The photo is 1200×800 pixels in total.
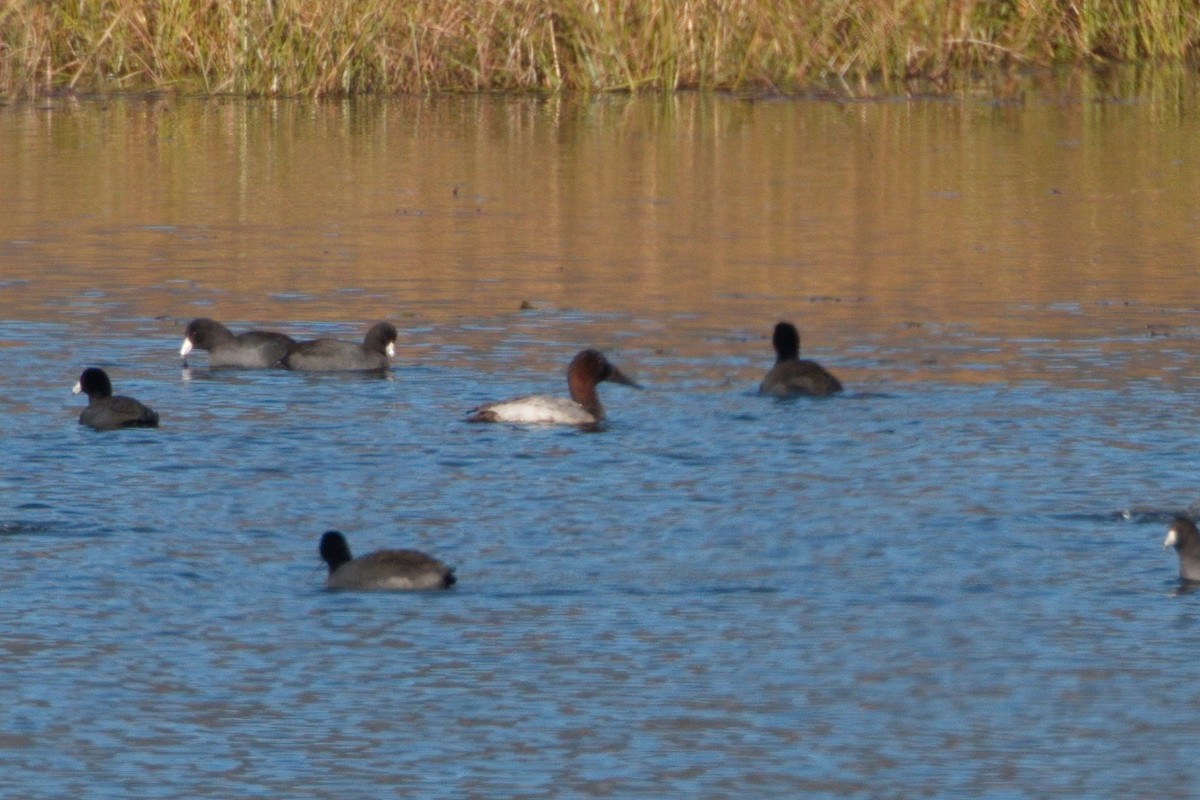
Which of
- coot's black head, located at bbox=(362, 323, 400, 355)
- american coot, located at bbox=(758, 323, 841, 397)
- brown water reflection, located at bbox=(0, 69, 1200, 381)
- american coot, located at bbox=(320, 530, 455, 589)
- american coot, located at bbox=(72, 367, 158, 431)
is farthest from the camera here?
brown water reflection, located at bbox=(0, 69, 1200, 381)

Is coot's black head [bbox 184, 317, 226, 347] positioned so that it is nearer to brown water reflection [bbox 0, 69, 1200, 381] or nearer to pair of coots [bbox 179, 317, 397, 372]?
pair of coots [bbox 179, 317, 397, 372]

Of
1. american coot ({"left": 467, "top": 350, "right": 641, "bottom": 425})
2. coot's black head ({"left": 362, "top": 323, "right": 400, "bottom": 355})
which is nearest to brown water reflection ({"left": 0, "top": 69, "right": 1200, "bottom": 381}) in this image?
coot's black head ({"left": 362, "top": 323, "right": 400, "bottom": 355})

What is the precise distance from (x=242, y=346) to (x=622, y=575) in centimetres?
474

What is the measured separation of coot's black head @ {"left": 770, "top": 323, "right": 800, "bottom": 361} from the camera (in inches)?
475

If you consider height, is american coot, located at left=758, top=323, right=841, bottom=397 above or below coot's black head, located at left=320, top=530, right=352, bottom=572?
above

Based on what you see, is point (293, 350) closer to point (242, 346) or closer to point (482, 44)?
point (242, 346)

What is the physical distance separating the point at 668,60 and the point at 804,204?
7772mm

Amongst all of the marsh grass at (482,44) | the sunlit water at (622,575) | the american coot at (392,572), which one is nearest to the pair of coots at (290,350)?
the sunlit water at (622,575)

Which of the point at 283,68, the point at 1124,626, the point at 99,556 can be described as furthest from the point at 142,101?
the point at 1124,626

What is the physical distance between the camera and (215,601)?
26.3ft

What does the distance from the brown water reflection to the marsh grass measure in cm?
37

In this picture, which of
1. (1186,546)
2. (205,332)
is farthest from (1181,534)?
(205,332)

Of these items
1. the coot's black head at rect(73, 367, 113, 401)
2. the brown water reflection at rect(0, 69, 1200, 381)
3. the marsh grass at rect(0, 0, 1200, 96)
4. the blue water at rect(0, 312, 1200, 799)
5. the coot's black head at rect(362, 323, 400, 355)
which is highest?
the marsh grass at rect(0, 0, 1200, 96)

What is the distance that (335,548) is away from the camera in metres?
8.22
